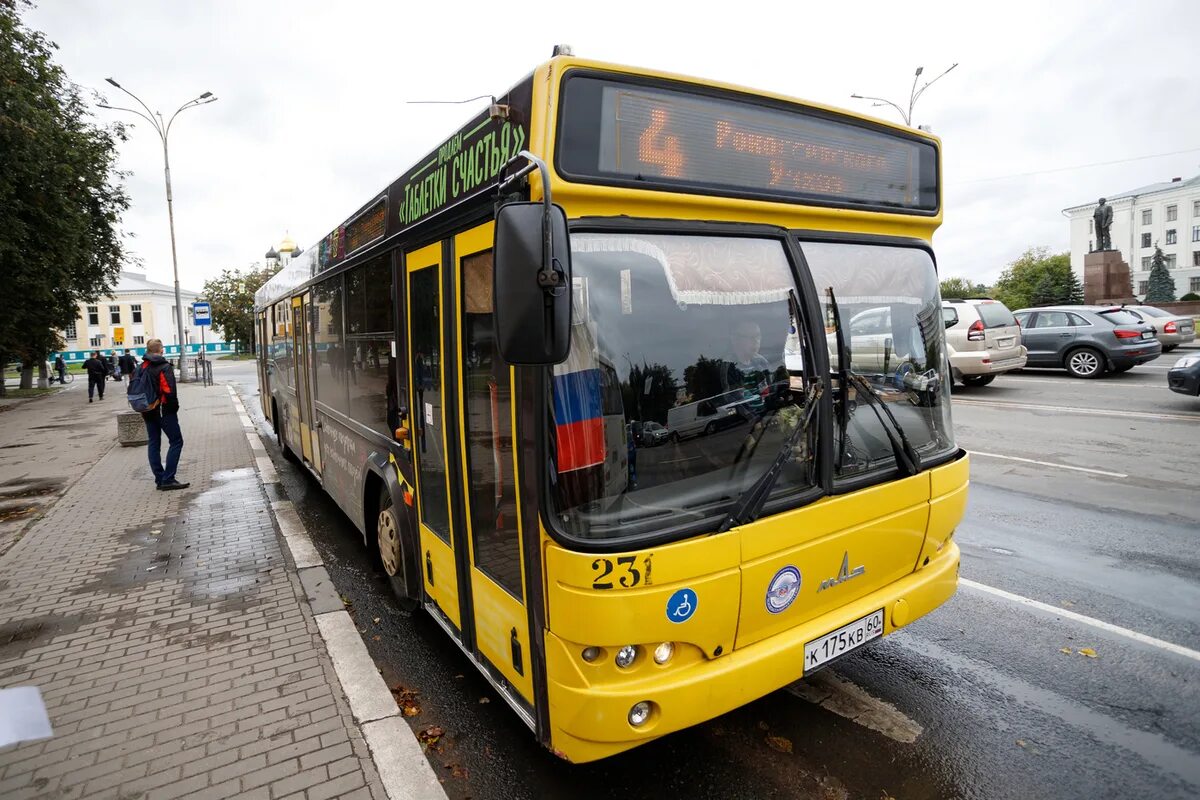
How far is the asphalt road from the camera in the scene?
2975mm

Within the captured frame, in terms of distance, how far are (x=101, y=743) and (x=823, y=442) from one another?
3.75m

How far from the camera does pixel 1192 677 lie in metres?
3.66

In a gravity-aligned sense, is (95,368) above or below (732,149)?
below

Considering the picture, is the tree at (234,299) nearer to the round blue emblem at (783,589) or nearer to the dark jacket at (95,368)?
the dark jacket at (95,368)

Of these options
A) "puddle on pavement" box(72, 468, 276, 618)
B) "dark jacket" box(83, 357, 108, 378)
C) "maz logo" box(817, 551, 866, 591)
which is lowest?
"puddle on pavement" box(72, 468, 276, 618)

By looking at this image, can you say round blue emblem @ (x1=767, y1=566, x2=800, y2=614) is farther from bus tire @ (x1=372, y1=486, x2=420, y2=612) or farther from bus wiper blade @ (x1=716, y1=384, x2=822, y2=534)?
bus tire @ (x1=372, y1=486, x2=420, y2=612)

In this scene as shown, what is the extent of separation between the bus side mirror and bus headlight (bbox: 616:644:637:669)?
1.13m

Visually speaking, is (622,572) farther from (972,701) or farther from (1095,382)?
(1095,382)

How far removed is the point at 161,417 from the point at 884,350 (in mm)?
9020

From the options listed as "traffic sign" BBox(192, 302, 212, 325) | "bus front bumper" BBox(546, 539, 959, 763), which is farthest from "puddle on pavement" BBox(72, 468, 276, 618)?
"traffic sign" BBox(192, 302, 212, 325)

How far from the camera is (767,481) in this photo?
2756 millimetres

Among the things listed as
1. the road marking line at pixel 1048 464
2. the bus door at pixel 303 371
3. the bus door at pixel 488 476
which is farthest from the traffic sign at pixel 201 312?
the bus door at pixel 488 476

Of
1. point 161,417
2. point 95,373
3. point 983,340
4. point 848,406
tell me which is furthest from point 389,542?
point 95,373

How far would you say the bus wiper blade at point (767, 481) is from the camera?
2.67m
